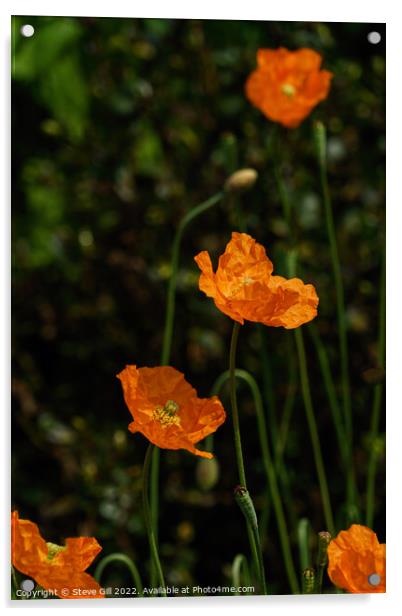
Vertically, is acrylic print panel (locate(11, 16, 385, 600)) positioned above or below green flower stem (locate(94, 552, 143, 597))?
above

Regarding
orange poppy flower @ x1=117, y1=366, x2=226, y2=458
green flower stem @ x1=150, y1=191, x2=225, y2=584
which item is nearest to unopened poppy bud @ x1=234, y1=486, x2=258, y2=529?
orange poppy flower @ x1=117, y1=366, x2=226, y2=458

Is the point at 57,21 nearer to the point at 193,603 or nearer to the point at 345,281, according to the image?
the point at 345,281

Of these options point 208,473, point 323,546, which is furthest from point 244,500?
point 208,473

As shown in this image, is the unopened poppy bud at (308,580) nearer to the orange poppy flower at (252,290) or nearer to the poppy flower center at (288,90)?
the orange poppy flower at (252,290)

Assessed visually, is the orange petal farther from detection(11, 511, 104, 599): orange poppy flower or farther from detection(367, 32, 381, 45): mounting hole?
detection(367, 32, 381, 45): mounting hole

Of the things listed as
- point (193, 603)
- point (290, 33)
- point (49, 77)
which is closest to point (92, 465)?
point (193, 603)

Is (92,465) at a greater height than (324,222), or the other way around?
(324,222)

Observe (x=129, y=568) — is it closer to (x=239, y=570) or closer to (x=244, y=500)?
(x=239, y=570)
